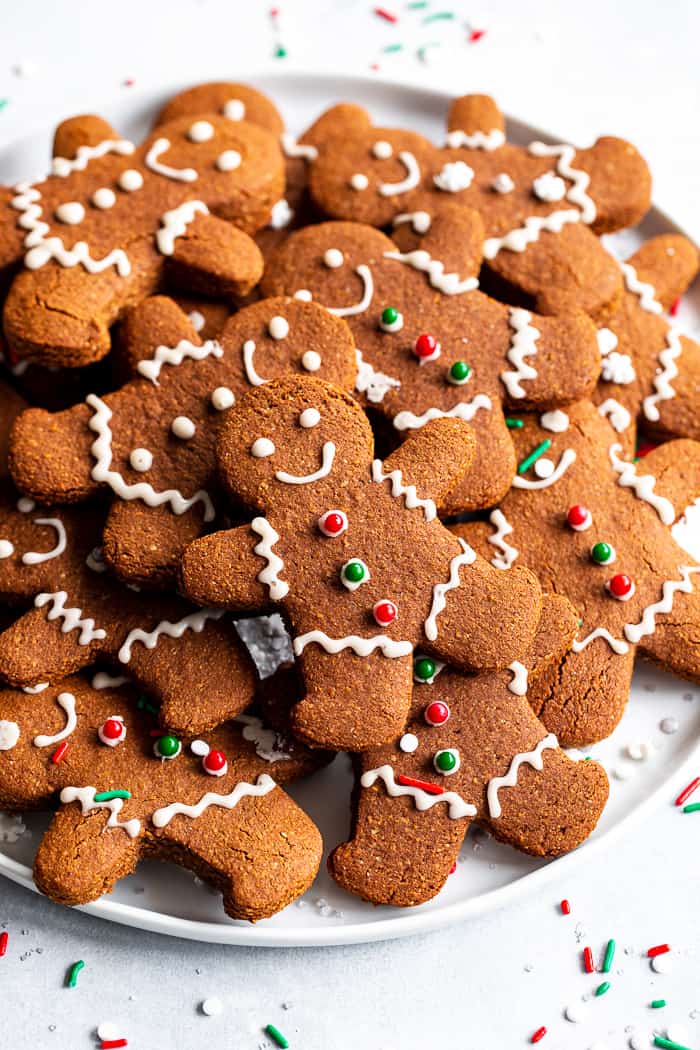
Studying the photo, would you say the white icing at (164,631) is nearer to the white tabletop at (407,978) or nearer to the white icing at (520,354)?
the white tabletop at (407,978)

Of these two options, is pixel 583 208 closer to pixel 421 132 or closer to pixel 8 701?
pixel 421 132

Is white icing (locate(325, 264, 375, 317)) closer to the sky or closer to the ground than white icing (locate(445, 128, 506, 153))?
closer to the ground

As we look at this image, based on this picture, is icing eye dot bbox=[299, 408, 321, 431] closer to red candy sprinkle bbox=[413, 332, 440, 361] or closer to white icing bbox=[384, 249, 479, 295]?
red candy sprinkle bbox=[413, 332, 440, 361]

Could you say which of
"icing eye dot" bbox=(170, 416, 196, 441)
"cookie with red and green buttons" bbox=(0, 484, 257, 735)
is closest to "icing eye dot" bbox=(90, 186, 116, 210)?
"icing eye dot" bbox=(170, 416, 196, 441)

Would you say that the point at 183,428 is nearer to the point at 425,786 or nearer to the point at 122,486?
the point at 122,486

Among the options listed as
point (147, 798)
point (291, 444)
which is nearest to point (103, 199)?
point (291, 444)

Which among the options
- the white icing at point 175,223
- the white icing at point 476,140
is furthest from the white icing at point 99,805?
the white icing at point 476,140

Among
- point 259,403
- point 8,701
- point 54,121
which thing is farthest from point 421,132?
point 8,701
